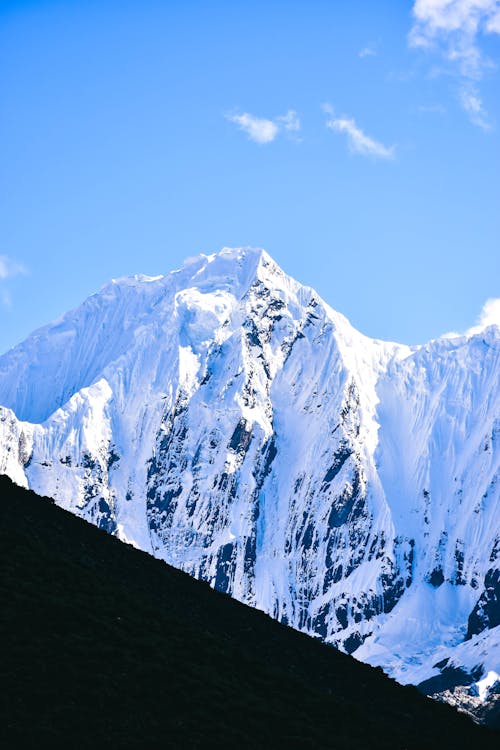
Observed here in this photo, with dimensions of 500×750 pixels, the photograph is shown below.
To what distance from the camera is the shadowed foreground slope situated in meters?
41.8

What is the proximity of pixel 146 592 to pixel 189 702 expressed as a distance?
58.0 feet

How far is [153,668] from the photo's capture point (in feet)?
159

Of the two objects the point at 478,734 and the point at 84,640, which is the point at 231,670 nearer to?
the point at 84,640

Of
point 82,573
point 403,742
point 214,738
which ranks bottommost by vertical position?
point 214,738

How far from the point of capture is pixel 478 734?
5681 cm

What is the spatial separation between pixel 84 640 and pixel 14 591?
4559mm

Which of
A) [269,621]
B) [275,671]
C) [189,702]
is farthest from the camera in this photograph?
[269,621]

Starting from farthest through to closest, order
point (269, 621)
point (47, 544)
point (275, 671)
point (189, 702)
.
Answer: point (269, 621)
point (47, 544)
point (275, 671)
point (189, 702)

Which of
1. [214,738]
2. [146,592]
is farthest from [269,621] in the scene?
[214,738]

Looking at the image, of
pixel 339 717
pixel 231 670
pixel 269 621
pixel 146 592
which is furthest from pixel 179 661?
pixel 269 621

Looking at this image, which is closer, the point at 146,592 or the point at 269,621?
the point at 146,592

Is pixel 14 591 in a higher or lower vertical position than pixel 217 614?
lower

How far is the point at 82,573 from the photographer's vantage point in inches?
2317

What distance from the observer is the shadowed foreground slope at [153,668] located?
1646 inches
